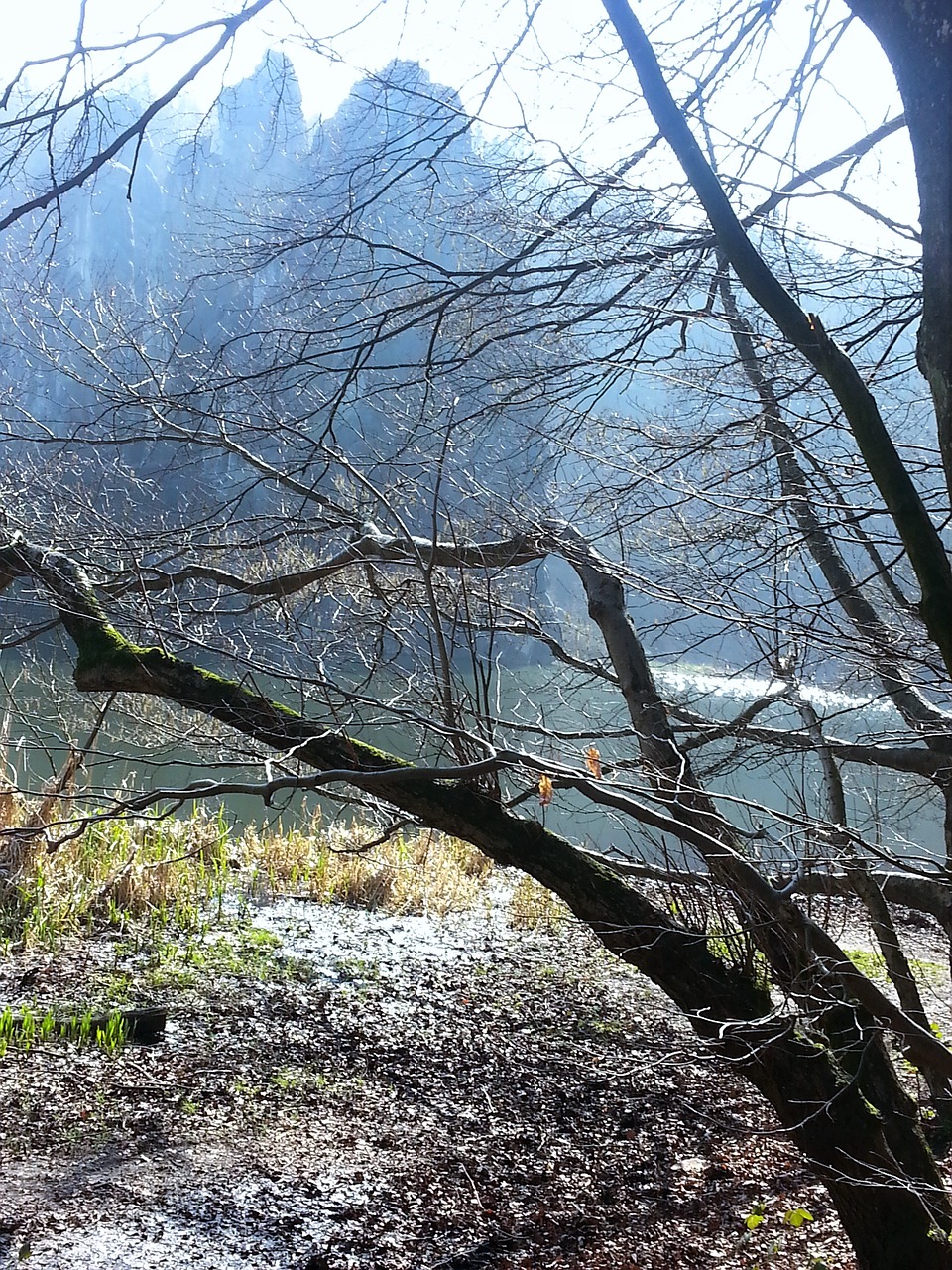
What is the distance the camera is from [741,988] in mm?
3322

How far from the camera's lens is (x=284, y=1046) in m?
4.98

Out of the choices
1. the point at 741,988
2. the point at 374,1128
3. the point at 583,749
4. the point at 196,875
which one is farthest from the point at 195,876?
the point at 741,988

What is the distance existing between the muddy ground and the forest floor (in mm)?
12

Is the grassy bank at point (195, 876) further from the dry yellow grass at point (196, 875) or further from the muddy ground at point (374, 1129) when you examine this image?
the muddy ground at point (374, 1129)

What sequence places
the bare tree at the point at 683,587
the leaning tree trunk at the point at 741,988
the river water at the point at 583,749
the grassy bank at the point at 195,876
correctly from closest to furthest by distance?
the bare tree at the point at 683,587 < the leaning tree trunk at the point at 741,988 < the river water at the point at 583,749 < the grassy bank at the point at 195,876

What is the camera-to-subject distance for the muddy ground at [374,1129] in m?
3.41

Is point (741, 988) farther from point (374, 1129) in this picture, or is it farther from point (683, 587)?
point (374, 1129)

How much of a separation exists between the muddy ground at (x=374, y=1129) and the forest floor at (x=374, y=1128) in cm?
1

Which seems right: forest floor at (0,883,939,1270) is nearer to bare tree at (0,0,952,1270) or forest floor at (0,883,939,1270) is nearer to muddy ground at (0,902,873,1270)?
muddy ground at (0,902,873,1270)

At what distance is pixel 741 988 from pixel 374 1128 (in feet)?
6.26

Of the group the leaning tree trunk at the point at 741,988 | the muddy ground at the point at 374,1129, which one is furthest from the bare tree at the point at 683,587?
the muddy ground at the point at 374,1129

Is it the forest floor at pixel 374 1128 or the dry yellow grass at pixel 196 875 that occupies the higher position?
the dry yellow grass at pixel 196 875

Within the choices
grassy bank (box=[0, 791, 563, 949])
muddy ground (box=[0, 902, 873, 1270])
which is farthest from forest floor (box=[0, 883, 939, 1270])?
grassy bank (box=[0, 791, 563, 949])

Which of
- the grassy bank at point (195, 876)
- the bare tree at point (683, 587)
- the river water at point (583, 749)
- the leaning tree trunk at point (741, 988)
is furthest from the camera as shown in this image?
the grassy bank at point (195, 876)
